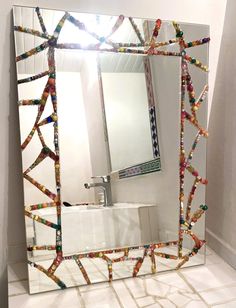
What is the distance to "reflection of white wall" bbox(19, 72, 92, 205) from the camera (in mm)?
932

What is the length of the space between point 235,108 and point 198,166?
0.23 m

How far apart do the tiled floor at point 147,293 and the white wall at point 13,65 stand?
135 mm

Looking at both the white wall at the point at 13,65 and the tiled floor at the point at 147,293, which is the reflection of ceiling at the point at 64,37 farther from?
the tiled floor at the point at 147,293

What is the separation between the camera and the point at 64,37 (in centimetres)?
92

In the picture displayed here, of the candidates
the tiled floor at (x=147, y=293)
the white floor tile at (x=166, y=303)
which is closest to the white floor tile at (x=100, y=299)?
the tiled floor at (x=147, y=293)

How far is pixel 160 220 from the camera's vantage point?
1.08 meters

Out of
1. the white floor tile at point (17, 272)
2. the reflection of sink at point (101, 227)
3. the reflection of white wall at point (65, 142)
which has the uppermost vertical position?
the reflection of white wall at point (65, 142)

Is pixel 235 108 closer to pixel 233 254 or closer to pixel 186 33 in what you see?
pixel 186 33

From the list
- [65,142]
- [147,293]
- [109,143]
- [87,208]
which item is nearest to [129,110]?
[109,143]

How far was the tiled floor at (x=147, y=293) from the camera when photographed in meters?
0.88

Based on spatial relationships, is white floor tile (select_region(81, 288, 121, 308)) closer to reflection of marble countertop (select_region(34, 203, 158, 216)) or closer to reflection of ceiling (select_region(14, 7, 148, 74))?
reflection of marble countertop (select_region(34, 203, 158, 216))

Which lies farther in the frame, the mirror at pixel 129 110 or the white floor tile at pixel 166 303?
the mirror at pixel 129 110

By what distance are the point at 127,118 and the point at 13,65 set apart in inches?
15.2

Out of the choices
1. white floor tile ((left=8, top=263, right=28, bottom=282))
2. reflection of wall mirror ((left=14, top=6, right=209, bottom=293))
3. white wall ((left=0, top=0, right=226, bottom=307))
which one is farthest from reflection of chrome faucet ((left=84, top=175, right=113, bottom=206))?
white floor tile ((left=8, top=263, right=28, bottom=282))
